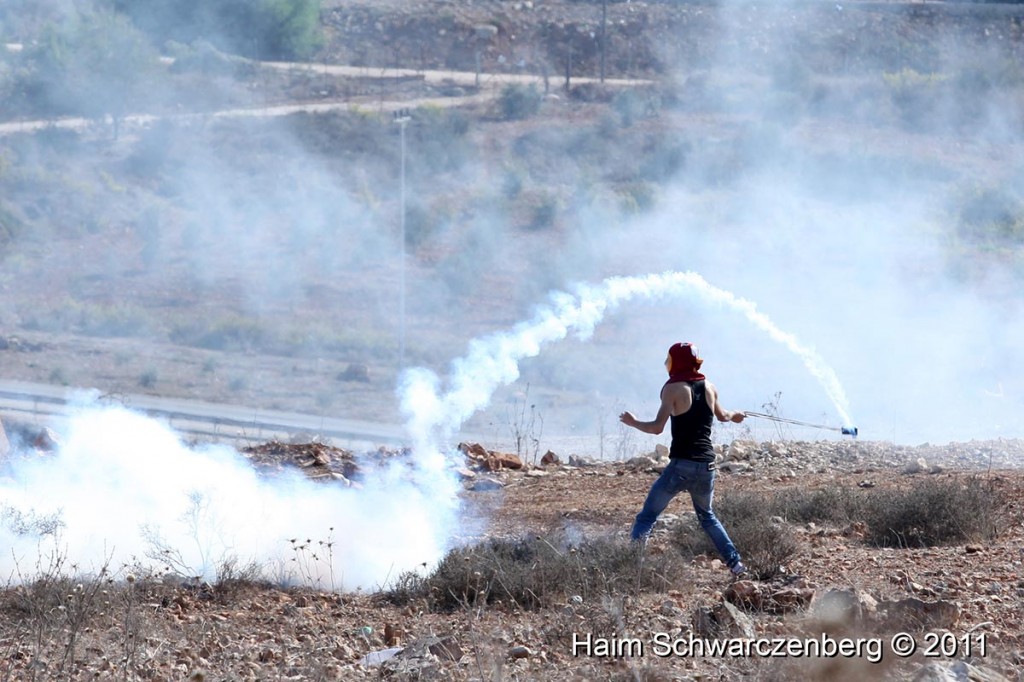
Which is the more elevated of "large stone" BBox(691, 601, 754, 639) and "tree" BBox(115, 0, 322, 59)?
"tree" BBox(115, 0, 322, 59)

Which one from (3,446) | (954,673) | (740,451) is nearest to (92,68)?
(3,446)

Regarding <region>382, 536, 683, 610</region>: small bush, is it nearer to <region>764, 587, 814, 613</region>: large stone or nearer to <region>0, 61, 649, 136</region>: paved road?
<region>764, 587, 814, 613</region>: large stone

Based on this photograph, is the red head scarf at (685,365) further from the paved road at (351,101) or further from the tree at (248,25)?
the tree at (248,25)

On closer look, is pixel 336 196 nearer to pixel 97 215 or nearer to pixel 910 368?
pixel 97 215

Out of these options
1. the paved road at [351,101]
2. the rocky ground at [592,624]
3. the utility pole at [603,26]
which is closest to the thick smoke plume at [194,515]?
the rocky ground at [592,624]

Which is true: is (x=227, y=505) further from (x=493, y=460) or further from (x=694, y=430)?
(x=493, y=460)

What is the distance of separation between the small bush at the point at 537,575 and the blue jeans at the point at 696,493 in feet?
0.90

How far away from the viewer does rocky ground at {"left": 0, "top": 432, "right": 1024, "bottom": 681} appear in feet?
20.1

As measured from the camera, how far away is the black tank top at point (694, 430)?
318 inches

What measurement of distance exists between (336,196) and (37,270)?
8.38m

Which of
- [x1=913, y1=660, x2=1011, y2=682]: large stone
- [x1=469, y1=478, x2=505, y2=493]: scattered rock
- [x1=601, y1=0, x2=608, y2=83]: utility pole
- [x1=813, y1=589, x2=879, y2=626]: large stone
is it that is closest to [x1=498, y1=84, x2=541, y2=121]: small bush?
[x1=601, y1=0, x2=608, y2=83]: utility pole

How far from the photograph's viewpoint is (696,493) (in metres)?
8.05

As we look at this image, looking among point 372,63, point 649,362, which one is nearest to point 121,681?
point 649,362

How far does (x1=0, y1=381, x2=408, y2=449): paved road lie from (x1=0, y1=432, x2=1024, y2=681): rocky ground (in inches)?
440
